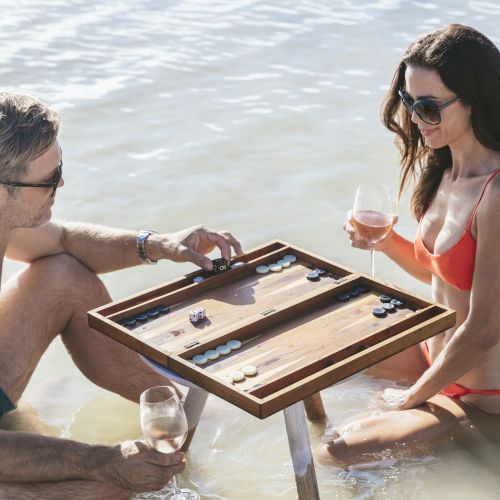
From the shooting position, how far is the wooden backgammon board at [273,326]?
3.36 m

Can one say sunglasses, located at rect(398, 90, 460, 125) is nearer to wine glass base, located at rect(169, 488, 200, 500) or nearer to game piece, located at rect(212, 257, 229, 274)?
game piece, located at rect(212, 257, 229, 274)

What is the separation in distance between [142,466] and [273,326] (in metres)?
0.65

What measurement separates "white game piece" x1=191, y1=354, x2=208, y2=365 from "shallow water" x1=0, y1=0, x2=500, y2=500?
1.05 meters

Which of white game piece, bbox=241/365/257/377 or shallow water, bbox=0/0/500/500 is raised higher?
white game piece, bbox=241/365/257/377

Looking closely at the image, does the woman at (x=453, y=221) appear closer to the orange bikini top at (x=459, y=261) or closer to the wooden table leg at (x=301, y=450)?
the orange bikini top at (x=459, y=261)

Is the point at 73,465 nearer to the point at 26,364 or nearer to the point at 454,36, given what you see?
the point at 26,364

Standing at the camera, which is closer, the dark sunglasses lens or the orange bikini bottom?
the dark sunglasses lens

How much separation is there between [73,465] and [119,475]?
18 centimetres

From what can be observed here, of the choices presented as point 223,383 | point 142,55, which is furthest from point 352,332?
point 142,55

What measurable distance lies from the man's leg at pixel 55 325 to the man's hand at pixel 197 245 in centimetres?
38

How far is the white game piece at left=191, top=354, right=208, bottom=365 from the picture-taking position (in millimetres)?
3494

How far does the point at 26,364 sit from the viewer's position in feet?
14.4

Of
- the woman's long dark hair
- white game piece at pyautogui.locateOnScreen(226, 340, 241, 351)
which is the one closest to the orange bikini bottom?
the woman's long dark hair

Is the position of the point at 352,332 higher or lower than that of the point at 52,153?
lower
